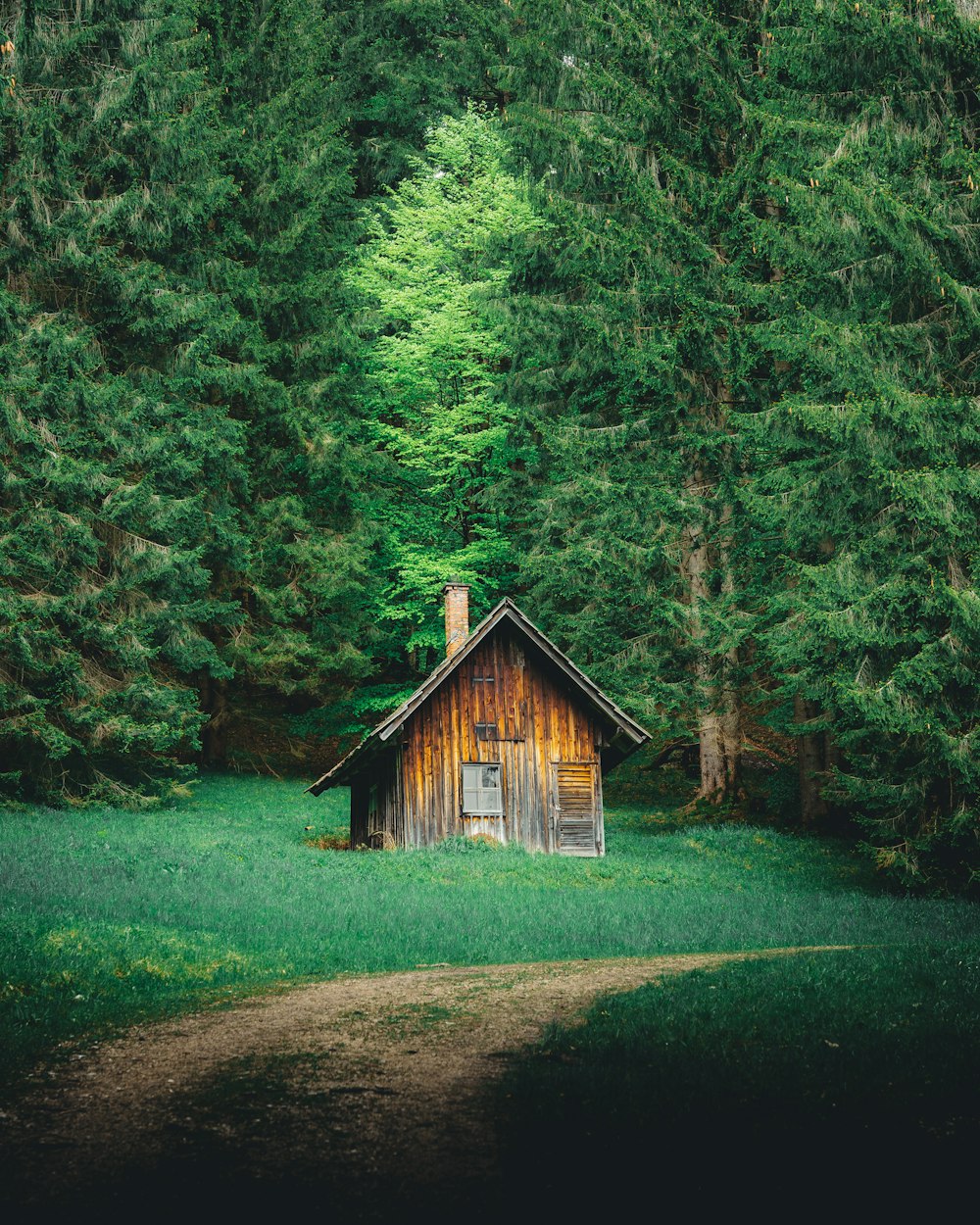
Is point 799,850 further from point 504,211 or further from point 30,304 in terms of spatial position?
point 504,211

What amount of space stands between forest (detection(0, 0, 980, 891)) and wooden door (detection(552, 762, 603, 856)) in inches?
112

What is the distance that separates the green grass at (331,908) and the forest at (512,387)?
211 centimetres

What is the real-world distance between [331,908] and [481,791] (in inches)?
349

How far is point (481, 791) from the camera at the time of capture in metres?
22.9

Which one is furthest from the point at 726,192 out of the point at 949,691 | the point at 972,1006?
the point at 972,1006

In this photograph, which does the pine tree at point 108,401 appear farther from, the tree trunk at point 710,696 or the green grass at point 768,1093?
the green grass at point 768,1093

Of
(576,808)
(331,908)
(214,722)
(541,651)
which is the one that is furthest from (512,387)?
(331,908)

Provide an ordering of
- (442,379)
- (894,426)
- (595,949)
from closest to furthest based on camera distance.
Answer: (595,949), (894,426), (442,379)

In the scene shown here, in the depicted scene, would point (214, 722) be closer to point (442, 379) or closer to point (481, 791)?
point (481, 791)

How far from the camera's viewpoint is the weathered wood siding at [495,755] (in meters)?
22.5

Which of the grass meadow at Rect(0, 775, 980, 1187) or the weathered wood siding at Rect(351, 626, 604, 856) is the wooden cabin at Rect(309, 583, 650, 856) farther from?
the grass meadow at Rect(0, 775, 980, 1187)

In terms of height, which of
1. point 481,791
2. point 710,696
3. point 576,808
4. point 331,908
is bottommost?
point 331,908

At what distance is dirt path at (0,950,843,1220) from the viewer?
4.98m

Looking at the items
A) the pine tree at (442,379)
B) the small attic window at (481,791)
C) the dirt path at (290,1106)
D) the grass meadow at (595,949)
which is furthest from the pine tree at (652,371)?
the dirt path at (290,1106)
